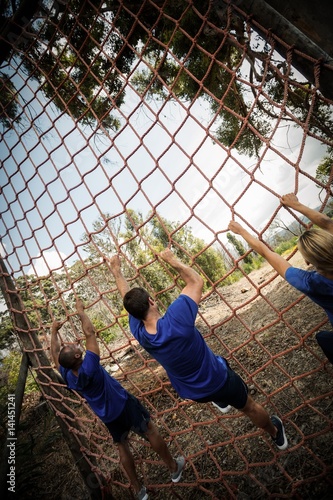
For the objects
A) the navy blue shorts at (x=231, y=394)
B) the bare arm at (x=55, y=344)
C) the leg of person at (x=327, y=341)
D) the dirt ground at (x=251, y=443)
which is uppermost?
the bare arm at (x=55, y=344)

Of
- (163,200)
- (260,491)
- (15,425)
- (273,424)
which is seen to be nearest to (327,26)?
(163,200)

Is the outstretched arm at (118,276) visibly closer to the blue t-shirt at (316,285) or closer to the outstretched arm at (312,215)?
the blue t-shirt at (316,285)

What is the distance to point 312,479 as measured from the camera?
1.59 m

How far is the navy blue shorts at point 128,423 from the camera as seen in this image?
201 cm

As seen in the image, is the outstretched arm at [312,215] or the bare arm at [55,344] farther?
the bare arm at [55,344]

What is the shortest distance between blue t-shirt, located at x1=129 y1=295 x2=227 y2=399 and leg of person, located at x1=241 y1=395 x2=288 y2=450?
308mm

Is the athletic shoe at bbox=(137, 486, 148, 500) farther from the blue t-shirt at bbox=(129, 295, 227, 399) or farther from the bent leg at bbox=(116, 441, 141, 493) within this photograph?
the blue t-shirt at bbox=(129, 295, 227, 399)

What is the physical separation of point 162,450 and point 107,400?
64cm

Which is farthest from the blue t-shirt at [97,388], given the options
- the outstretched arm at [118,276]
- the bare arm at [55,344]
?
the outstretched arm at [118,276]

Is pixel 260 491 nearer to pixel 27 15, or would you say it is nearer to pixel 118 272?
pixel 118 272

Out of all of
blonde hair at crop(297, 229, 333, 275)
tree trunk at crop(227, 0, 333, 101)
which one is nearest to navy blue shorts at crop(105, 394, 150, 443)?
blonde hair at crop(297, 229, 333, 275)

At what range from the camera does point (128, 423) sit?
6.63ft

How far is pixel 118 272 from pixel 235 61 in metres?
4.58

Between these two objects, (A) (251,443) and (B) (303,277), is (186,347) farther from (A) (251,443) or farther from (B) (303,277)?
(A) (251,443)
